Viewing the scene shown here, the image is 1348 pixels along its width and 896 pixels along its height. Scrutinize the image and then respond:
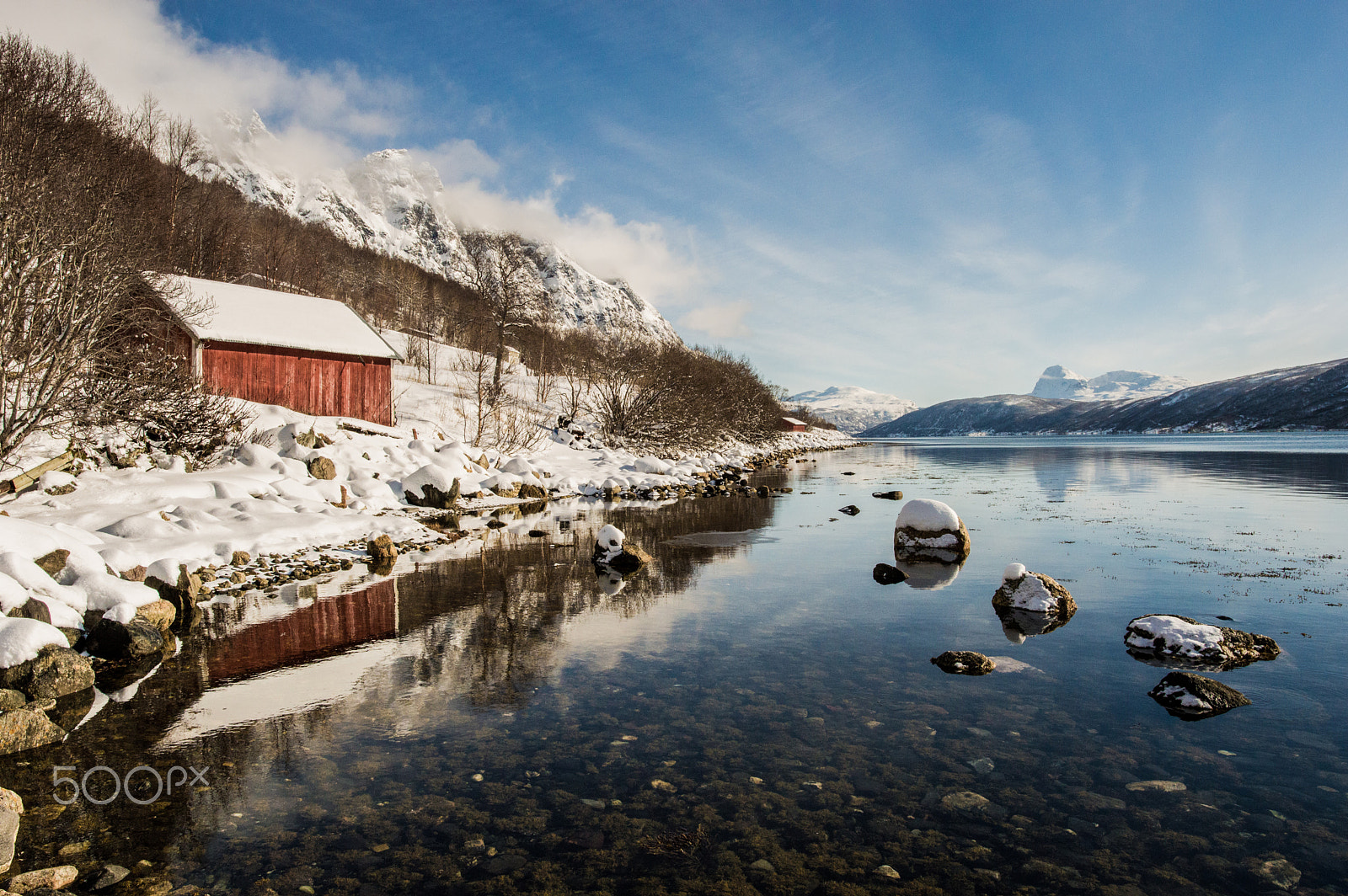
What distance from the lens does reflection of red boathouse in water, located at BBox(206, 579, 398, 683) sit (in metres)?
8.23

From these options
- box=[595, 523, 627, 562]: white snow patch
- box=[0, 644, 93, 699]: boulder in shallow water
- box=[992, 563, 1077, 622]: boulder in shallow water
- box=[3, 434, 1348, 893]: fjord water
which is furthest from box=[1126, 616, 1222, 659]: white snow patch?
box=[0, 644, 93, 699]: boulder in shallow water

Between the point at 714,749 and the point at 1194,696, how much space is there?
5050mm

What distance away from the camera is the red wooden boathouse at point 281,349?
2688cm

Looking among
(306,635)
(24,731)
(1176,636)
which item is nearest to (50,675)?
(24,731)

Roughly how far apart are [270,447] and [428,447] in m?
5.81

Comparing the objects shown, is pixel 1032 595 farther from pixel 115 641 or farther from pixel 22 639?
pixel 22 639

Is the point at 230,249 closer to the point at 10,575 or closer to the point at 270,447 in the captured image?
the point at 270,447

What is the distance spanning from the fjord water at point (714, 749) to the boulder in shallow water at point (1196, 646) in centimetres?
22

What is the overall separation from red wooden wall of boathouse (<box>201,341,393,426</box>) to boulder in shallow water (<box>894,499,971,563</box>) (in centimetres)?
2491

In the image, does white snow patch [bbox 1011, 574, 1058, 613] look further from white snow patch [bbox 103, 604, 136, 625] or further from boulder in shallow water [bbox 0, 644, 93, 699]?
white snow patch [bbox 103, 604, 136, 625]

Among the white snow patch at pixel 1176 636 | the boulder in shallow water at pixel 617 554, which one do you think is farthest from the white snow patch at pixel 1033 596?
the boulder in shallow water at pixel 617 554

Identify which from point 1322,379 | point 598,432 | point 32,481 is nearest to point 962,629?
point 32,481

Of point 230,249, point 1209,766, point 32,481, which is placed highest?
point 230,249

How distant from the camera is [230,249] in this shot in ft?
153
